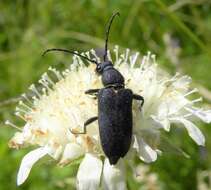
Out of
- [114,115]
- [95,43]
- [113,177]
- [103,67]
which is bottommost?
[113,177]

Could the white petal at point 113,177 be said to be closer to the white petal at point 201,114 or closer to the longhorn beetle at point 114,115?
the longhorn beetle at point 114,115

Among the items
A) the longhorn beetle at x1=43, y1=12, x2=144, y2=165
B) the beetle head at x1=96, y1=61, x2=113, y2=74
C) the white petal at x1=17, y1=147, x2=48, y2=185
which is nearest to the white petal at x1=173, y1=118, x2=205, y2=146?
the longhorn beetle at x1=43, y1=12, x2=144, y2=165

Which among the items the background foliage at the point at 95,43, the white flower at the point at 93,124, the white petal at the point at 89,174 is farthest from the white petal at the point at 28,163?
the background foliage at the point at 95,43

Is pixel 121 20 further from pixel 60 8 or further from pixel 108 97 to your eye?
pixel 108 97

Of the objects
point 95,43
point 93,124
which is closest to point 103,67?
point 93,124

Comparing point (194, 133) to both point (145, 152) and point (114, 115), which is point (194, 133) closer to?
point (145, 152)

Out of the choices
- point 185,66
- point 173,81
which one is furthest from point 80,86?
point 185,66
